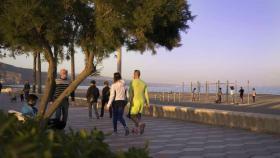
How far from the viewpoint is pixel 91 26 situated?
11703 millimetres

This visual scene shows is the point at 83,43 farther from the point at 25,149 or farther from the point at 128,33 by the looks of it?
the point at 25,149

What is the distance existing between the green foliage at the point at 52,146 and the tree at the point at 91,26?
7.02 metres

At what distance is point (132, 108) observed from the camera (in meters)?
13.1

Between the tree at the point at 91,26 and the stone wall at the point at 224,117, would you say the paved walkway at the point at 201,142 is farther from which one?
the tree at the point at 91,26

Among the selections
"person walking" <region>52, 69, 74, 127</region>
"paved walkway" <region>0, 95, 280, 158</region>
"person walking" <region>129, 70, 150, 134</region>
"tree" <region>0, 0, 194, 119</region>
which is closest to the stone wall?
"paved walkway" <region>0, 95, 280, 158</region>

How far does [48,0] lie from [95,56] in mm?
2169

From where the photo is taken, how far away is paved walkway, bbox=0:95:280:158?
30.7ft

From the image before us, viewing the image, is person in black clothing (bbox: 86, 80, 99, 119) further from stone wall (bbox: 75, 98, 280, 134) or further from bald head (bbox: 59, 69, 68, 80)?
bald head (bbox: 59, 69, 68, 80)

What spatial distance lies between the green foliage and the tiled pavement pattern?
6.04m

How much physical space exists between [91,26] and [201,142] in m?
3.74

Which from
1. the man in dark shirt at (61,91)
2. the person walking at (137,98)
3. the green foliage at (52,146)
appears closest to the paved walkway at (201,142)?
the person walking at (137,98)

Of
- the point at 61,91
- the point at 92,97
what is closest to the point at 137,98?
the point at 61,91

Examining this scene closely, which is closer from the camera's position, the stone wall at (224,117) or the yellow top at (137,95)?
the stone wall at (224,117)

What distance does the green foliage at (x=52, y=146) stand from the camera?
2125 millimetres
